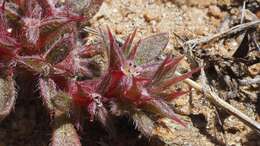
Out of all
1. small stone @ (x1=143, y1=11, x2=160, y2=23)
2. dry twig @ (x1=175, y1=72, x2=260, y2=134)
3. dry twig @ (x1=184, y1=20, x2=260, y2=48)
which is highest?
small stone @ (x1=143, y1=11, x2=160, y2=23)

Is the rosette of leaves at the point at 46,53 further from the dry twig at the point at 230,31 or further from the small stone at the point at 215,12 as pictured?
the small stone at the point at 215,12

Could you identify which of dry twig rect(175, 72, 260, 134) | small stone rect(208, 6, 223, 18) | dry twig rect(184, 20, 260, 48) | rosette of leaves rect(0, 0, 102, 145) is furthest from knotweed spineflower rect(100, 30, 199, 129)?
small stone rect(208, 6, 223, 18)

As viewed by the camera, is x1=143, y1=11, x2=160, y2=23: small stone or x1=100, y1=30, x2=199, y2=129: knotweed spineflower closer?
x1=100, y1=30, x2=199, y2=129: knotweed spineflower

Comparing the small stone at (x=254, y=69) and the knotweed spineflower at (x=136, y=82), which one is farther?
the small stone at (x=254, y=69)

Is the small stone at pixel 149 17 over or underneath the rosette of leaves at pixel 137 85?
over

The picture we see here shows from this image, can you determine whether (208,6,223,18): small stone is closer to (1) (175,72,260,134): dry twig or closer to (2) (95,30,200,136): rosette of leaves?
(1) (175,72,260,134): dry twig

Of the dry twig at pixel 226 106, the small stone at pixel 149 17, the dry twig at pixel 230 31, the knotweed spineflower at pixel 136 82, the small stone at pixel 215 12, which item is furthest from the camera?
the small stone at pixel 215 12

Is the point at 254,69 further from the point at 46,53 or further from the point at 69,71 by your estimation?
the point at 46,53

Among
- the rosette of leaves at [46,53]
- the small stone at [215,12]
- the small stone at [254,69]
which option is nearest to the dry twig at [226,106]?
the small stone at [254,69]

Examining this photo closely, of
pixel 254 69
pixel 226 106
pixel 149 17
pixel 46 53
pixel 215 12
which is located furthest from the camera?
pixel 215 12

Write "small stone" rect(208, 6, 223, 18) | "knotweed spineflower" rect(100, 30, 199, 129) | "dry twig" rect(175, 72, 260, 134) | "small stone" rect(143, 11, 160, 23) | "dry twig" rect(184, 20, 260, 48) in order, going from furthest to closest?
"small stone" rect(208, 6, 223, 18) → "small stone" rect(143, 11, 160, 23) → "dry twig" rect(184, 20, 260, 48) → "dry twig" rect(175, 72, 260, 134) → "knotweed spineflower" rect(100, 30, 199, 129)

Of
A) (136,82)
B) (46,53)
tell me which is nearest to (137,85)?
(136,82)

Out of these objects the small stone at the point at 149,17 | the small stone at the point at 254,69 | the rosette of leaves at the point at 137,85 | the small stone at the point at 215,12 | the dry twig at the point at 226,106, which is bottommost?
the dry twig at the point at 226,106
